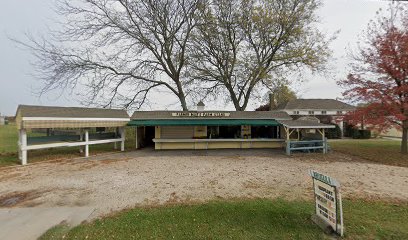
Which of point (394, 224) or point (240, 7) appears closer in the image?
point (394, 224)

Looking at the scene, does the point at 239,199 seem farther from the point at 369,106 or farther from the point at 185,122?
the point at 369,106

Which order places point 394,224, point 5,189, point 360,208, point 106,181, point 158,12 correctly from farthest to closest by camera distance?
point 158,12, point 106,181, point 5,189, point 360,208, point 394,224

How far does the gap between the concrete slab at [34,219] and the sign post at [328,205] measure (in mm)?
5443

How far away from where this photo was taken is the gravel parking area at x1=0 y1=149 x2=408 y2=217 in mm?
6047

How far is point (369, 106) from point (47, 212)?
54.1 feet

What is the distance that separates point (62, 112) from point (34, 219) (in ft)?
31.6

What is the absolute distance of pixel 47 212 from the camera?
17.1ft

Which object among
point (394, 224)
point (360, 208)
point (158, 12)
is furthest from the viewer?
point (158, 12)

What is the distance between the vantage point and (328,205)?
4.13 m

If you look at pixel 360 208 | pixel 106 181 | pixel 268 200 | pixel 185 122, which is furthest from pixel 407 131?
pixel 106 181

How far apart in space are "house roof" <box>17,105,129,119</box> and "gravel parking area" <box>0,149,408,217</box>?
2887 mm

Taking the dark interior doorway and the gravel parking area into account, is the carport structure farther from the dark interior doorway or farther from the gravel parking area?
the dark interior doorway

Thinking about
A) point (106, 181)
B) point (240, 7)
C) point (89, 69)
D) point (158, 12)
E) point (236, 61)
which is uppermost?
point (240, 7)

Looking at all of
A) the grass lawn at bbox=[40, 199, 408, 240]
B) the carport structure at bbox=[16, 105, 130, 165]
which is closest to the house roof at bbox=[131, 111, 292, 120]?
the carport structure at bbox=[16, 105, 130, 165]
